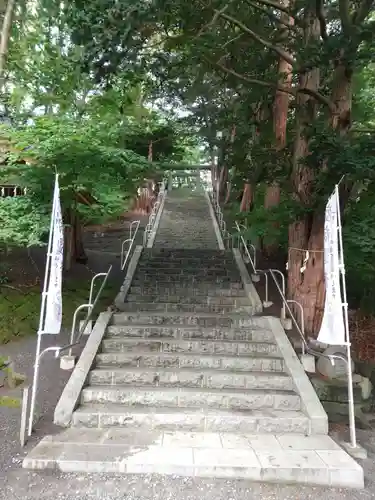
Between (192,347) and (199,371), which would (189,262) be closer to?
(192,347)

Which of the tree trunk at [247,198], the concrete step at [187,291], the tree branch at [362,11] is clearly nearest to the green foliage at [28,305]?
the concrete step at [187,291]

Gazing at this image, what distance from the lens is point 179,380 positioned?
5.48m

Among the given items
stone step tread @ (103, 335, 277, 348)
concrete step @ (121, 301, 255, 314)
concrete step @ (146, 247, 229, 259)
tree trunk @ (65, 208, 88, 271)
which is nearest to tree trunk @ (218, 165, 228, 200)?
concrete step @ (146, 247, 229, 259)

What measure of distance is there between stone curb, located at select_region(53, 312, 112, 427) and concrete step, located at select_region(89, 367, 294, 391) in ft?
0.61

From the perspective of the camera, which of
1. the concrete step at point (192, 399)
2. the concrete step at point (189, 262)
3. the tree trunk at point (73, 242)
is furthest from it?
the tree trunk at point (73, 242)

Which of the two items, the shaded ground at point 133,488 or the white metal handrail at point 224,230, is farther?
the white metal handrail at point 224,230

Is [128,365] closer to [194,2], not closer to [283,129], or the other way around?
[194,2]

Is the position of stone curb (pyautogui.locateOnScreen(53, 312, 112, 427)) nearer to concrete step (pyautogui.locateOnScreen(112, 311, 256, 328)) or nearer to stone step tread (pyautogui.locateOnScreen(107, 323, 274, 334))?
stone step tread (pyautogui.locateOnScreen(107, 323, 274, 334))

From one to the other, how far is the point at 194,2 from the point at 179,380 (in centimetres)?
661

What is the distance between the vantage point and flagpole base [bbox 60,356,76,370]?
19.1 feet

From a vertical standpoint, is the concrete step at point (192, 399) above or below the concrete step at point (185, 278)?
below

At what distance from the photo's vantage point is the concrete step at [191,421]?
15.5 ft

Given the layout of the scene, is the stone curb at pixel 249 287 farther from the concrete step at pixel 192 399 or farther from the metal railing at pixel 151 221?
the metal railing at pixel 151 221

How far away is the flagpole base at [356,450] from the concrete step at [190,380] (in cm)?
108
